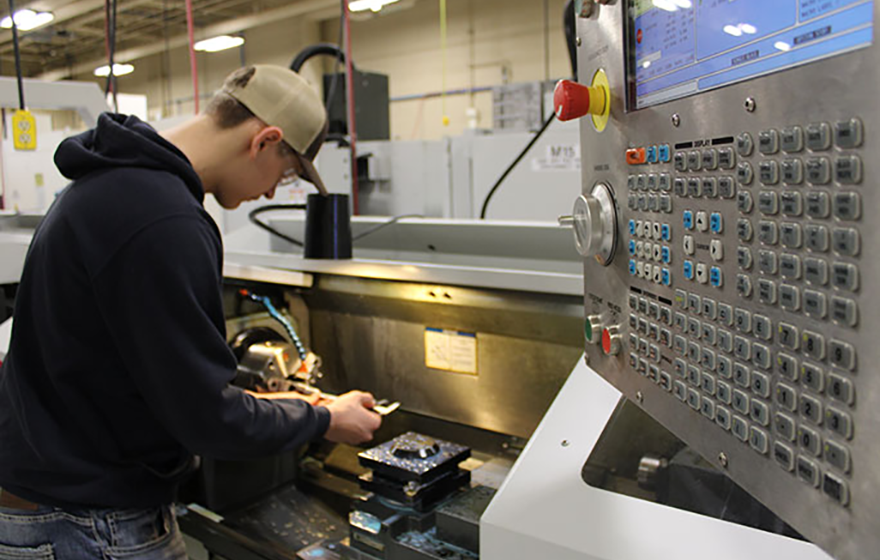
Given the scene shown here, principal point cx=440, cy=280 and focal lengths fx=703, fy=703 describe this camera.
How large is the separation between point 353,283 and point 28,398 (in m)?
0.67

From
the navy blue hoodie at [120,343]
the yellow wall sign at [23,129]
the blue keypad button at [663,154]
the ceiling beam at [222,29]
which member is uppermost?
the ceiling beam at [222,29]

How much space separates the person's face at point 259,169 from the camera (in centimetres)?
119

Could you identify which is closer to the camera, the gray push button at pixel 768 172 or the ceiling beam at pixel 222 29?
the gray push button at pixel 768 172

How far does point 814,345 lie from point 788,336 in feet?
0.07

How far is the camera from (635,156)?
551mm

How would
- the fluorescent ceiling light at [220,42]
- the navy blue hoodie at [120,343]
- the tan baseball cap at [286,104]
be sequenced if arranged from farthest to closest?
the fluorescent ceiling light at [220,42] < the tan baseball cap at [286,104] < the navy blue hoodie at [120,343]

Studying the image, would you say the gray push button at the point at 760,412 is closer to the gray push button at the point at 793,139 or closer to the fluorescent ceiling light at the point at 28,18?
the gray push button at the point at 793,139

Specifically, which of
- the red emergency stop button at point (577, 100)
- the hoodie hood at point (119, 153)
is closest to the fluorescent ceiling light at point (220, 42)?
the hoodie hood at point (119, 153)

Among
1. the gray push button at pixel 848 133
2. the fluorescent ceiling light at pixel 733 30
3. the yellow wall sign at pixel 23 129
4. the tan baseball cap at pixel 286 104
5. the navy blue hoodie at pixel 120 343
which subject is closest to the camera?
the gray push button at pixel 848 133

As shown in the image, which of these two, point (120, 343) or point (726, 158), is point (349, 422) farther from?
point (726, 158)

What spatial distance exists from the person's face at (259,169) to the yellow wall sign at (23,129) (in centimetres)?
114

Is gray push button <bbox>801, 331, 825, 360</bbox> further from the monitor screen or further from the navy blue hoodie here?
the navy blue hoodie

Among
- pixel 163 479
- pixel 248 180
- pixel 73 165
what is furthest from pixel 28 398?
pixel 248 180

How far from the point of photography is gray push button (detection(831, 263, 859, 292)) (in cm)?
34
